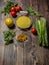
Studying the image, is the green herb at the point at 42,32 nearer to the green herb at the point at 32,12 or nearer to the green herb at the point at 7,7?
the green herb at the point at 32,12

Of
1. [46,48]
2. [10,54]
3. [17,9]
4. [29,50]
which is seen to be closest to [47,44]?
[46,48]

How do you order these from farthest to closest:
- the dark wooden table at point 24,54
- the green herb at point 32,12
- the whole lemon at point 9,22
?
the green herb at point 32,12 < the whole lemon at point 9,22 < the dark wooden table at point 24,54

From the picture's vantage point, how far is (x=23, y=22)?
1.97 metres

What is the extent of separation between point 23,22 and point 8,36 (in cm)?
21

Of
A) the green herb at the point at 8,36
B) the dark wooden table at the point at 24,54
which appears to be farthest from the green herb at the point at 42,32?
the green herb at the point at 8,36

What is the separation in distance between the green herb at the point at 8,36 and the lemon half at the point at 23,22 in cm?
11

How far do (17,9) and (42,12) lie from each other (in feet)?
0.85

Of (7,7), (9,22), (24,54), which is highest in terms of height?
(7,7)

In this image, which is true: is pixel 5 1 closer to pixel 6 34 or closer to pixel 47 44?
pixel 6 34

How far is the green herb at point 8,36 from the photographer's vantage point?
1876 millimetres

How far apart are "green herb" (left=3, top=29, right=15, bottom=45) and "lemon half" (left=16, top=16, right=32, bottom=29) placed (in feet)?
0.35

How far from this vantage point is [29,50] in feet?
6.07

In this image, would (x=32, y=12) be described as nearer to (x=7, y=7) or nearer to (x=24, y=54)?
(x=7, y=7)

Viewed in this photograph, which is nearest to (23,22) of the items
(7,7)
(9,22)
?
(9,22)
